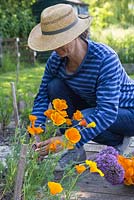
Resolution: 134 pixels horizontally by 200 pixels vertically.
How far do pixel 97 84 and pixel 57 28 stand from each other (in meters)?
0.42

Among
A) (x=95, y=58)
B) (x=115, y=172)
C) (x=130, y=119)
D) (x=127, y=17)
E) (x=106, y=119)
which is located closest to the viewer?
(x=115, y=172)

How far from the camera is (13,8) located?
12.8m

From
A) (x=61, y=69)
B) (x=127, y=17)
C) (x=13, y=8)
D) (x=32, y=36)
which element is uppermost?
(x=32, y=36)

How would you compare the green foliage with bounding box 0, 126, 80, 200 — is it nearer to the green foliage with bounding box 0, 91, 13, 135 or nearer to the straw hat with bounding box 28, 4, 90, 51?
the straw hat with bounding box 28, 4, 90, 51

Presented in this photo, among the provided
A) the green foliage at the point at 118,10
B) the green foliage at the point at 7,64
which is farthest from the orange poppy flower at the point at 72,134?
the green foliage at the point at 118,10

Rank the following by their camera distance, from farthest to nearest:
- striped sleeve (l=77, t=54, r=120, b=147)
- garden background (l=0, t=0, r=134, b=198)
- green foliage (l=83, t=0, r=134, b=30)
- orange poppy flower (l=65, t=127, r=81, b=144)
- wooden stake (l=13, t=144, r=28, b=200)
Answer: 1. green foliage (l=83, t=0, r=134, b=30)
2. garden background (l=0, t=0, r=134, b=198)
3. striped sleeve (l=77, t=54, r=120, b=147)
4. orange poppy flower (l=65, t=127, r=81, b=144)
5. wooden stake (l=13, t=144, r=28, b=200)

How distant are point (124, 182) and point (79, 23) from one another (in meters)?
0.81

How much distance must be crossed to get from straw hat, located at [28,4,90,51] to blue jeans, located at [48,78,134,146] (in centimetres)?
45

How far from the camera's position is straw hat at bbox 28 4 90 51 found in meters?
1.99

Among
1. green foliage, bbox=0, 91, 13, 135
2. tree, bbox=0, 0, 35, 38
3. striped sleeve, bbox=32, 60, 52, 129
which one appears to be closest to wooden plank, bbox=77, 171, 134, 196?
striped sleeve, bbox=32, 60, 52, 129

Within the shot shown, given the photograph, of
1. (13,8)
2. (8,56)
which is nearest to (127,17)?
(13,8)

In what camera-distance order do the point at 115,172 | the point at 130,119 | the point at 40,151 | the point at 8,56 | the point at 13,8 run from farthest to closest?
the point at 13,8
the point at 8,56
the point at 130,119
the point at 115,172
the point at 40,151

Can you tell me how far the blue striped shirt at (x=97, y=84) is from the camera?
2.14 meters

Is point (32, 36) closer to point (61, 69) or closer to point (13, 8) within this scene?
point (61, 69)
